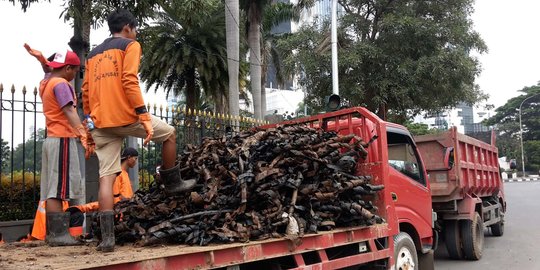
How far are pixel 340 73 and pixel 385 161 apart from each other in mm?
10075

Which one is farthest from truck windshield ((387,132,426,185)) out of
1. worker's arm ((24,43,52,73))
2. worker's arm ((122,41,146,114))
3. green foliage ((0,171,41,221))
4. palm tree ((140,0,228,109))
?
palm tree ((140,0,228,109))

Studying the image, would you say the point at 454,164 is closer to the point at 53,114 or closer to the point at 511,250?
the point at 511,250

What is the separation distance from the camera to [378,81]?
14.2 metres

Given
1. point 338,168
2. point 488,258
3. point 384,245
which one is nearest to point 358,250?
point 384,245

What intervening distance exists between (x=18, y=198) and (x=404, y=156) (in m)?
6.15

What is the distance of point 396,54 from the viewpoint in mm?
14180

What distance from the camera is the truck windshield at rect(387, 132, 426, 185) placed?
225 inches

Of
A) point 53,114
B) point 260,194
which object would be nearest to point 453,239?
point 260,194

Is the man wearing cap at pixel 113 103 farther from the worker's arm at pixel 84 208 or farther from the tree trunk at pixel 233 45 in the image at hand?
the tree trunk at pixel 233 45

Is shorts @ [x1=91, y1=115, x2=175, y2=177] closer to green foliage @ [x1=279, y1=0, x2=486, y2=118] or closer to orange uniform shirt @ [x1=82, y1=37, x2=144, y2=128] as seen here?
orange uniform shirt @ [x1=82, y1=37, x2=144, y2=128]

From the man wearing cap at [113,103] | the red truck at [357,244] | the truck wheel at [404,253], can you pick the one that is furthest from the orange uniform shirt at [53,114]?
the truck wheel at [404,253]

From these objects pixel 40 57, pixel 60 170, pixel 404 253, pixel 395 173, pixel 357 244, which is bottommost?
pixel 404 253

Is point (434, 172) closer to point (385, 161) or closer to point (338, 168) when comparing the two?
point (385, 161)

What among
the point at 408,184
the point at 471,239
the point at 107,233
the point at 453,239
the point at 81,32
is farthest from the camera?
the point at 453,239
